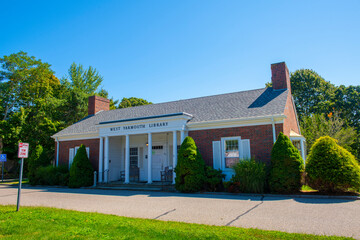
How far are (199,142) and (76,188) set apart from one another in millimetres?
8770

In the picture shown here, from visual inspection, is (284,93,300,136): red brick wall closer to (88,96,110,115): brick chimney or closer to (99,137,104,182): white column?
(99,137,104,182): white column

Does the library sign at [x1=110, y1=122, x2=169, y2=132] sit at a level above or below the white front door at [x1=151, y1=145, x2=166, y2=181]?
above

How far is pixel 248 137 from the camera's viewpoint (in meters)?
13.6

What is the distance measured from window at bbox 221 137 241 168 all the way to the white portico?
2.57 meters

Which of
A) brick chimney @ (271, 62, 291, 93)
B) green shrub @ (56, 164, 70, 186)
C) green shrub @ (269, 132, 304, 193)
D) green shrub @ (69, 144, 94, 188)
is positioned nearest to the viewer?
green shrub @ (269, 132, 304, 193)

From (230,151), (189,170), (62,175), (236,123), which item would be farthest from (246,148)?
(62,175)

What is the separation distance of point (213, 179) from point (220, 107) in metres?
5.43

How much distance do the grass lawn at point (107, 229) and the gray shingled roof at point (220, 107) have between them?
8699 mm

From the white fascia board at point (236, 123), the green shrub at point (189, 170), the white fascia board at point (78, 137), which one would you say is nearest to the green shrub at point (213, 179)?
the green shrub at point (189, 170)

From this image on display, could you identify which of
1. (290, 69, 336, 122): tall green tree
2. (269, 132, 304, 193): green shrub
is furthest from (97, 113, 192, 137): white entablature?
(290, 69, 336, 122): tall green tree

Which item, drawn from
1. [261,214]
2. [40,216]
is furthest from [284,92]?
[40,216]

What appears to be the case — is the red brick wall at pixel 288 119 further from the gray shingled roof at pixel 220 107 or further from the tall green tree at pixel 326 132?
the tall green tree at pixel 326 132

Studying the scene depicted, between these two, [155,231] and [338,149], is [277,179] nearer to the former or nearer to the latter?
[338,149]

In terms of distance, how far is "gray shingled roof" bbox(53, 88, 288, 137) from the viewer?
47.1 feet
